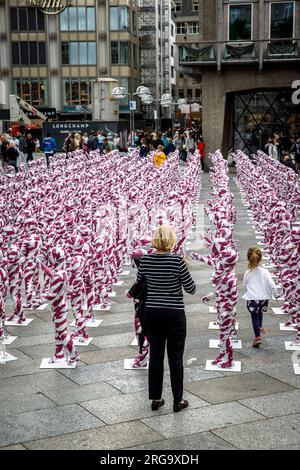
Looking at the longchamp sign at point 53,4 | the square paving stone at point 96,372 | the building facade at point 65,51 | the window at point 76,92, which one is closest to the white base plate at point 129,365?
the square paving stone at point 96,372

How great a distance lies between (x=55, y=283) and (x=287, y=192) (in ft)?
39.4

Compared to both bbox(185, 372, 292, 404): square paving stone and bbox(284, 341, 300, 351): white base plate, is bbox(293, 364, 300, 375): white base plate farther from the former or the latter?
bbox(284, 341, 300, 351): white base plate

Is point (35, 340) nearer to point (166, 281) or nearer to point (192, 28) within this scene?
point (166, 281)

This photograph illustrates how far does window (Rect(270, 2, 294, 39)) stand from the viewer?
35.7 meters

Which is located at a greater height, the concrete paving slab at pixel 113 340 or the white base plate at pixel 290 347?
the white base plate at pixel 290 347

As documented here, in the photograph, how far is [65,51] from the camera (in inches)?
2741

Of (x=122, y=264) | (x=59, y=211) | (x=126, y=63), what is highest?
(x=126, y=63)

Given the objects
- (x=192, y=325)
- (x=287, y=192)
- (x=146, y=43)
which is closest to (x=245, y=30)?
(x=287, y=192)

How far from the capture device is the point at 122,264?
1457 cm

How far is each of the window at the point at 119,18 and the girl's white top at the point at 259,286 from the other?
63872 millimetres

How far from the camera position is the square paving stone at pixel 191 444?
6.44m

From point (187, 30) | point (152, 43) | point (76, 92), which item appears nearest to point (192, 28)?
point (187, 30)

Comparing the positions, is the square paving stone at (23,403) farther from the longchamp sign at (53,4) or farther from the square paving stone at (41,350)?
the longchamp sign at (53,4)
